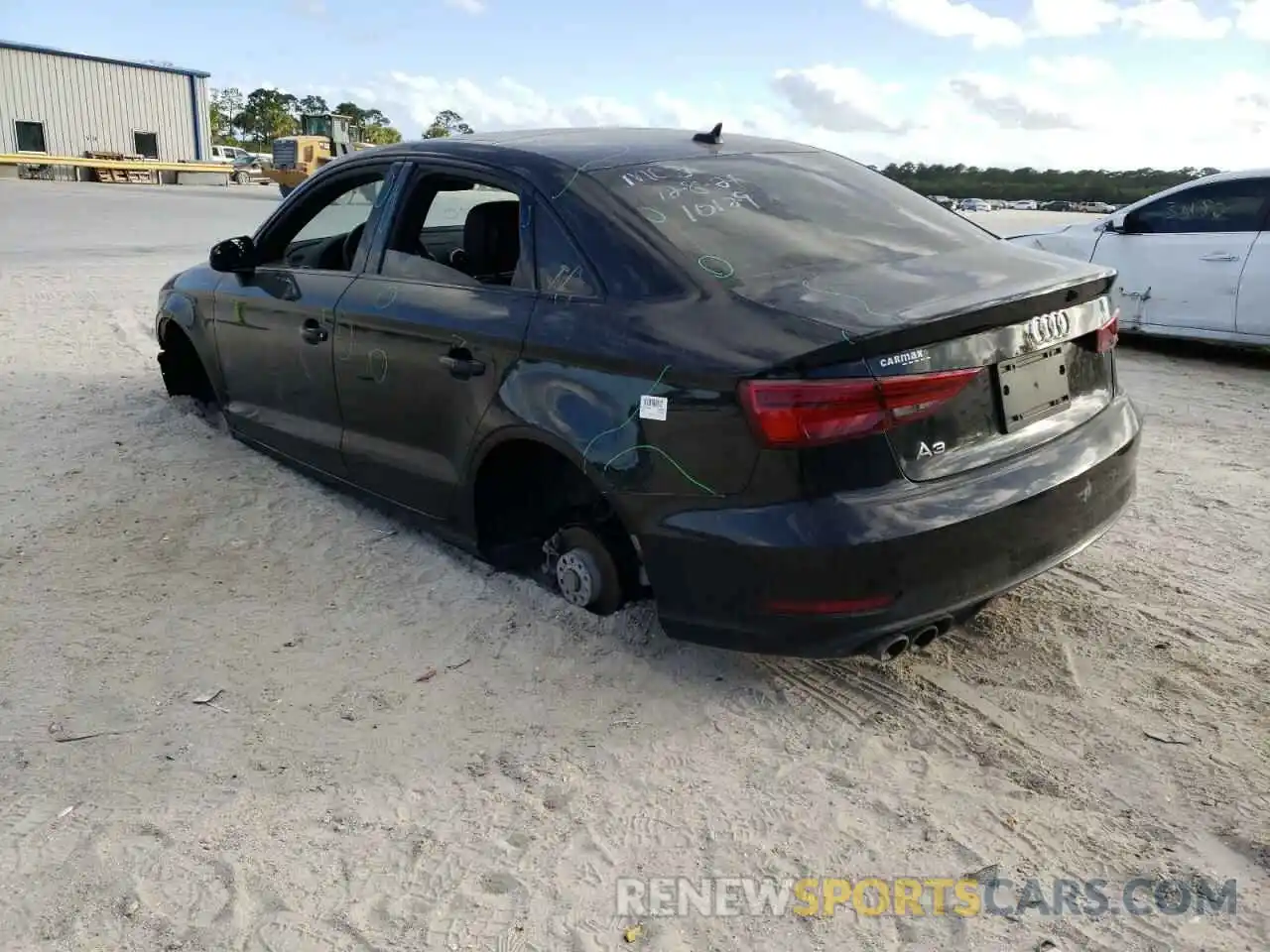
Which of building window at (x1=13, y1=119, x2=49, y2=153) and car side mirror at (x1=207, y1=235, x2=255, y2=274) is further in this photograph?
building window at (x1=13, y1=119, x2=49, y2=153)

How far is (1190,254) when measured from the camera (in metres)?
7.84

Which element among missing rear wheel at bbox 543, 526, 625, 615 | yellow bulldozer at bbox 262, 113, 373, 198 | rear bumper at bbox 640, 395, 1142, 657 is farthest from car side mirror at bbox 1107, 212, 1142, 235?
yellow bulldozer at bbox 262, 113, 373, 198

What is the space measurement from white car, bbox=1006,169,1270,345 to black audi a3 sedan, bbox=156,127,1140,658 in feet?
15.7

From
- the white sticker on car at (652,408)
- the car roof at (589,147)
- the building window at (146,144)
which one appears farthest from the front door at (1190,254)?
the building window at (146,144)

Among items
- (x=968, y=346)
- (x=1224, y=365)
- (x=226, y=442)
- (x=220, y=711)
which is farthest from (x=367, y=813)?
(x=1224, y=365)

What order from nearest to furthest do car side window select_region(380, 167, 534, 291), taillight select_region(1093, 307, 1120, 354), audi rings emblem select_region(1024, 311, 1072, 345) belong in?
audi rings emblem select_region(1024, 311, 1072, 345) → taillight select_region(1093, 307, 1120, 354) → car side window select_region(380, 167, 534, 291)

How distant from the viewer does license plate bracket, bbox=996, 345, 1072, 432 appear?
9.69ft

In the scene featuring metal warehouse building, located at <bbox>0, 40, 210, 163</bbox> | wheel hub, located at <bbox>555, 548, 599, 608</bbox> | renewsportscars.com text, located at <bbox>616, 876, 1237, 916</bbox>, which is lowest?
renewsportscars.com text, located at <bbox>616, 876, 1237, 916</bbox>

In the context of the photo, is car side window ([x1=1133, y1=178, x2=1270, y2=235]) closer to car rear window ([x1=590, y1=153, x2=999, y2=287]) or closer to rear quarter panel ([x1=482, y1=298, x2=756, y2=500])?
car rear window ([x1=590, y1=153, x2=999, y2=287])

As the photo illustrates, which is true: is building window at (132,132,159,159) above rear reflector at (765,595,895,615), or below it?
above

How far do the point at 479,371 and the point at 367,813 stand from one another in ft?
4.67

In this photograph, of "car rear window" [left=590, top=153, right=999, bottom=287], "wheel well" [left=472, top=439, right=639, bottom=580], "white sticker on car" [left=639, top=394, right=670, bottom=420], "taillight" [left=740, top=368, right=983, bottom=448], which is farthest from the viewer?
"wheel well" [left=472, top=439, right=639, bottom=580]

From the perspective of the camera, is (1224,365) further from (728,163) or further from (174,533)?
(174,533)

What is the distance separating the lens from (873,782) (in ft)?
9.22
